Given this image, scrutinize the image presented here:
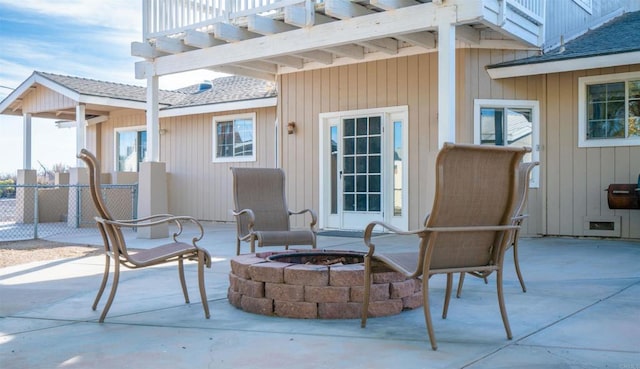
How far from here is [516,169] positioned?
2.95 meters

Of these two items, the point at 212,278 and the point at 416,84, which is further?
the point at 416,84

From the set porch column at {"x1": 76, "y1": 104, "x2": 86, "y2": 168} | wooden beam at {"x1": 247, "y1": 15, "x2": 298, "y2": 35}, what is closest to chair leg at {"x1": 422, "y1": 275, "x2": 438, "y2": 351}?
wooden beam at {"x1": 247, "y1": 15, "x2": 298, "y2": 35}

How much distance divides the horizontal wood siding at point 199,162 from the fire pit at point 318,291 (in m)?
7.78

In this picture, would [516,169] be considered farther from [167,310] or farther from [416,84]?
[416,84]

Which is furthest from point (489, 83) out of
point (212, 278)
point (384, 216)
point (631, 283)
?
point (212, 278)

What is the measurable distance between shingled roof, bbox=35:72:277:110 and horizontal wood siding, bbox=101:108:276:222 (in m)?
0.34

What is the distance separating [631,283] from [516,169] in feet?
7.61

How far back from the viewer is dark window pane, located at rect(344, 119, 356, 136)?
9.29m

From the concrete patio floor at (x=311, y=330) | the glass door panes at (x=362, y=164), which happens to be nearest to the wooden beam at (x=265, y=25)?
the glass door panes at (x=362, y=164)

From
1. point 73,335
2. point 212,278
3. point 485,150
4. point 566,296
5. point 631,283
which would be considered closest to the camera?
point 485,150

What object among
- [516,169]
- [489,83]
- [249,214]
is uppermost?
[489,83]

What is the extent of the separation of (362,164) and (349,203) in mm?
668

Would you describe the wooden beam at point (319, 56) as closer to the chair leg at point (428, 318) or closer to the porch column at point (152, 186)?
the porch column at point (152, 186)

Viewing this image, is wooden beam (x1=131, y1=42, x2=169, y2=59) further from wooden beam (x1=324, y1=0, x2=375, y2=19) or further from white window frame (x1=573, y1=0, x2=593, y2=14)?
white window frame (x1=573, y1=0, x2=593, y2=14)
